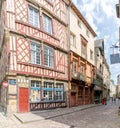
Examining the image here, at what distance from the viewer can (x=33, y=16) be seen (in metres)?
20.7

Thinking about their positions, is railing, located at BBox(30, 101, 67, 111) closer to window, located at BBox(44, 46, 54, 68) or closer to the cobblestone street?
window, located at BBox(44, 46, 54, 68)

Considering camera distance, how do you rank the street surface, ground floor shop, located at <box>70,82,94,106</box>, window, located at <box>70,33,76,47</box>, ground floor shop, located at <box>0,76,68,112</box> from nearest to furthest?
the street surface, ground floor shop, located at <box>0,76,68,112</box>, ground floor shop, located at <box>70,82,94,106</box>, window, located at <box>70,33,76,47</box>

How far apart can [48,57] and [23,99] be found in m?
5.13

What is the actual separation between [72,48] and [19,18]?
9742 mm

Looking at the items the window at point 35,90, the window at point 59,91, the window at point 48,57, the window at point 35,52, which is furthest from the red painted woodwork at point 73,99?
the window at point 35,52

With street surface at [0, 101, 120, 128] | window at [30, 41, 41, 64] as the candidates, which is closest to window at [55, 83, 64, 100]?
window at [30, 41, 41, 64]

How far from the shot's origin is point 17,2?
18.9 meters

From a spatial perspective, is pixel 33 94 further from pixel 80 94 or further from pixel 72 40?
pixel 80 94

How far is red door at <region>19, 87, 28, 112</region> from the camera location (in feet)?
59.1

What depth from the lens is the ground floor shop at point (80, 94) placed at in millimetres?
26794

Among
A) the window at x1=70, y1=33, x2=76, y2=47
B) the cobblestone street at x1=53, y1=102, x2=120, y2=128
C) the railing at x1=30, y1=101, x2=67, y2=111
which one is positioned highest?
the window at x1=70, y1=33, x2=76, y2=47

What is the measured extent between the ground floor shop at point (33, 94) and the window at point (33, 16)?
4.63 m

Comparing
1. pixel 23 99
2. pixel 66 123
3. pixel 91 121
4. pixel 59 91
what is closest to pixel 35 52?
pixel 23 99

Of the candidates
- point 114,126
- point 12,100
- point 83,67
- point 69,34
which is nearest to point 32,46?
point 12,100
